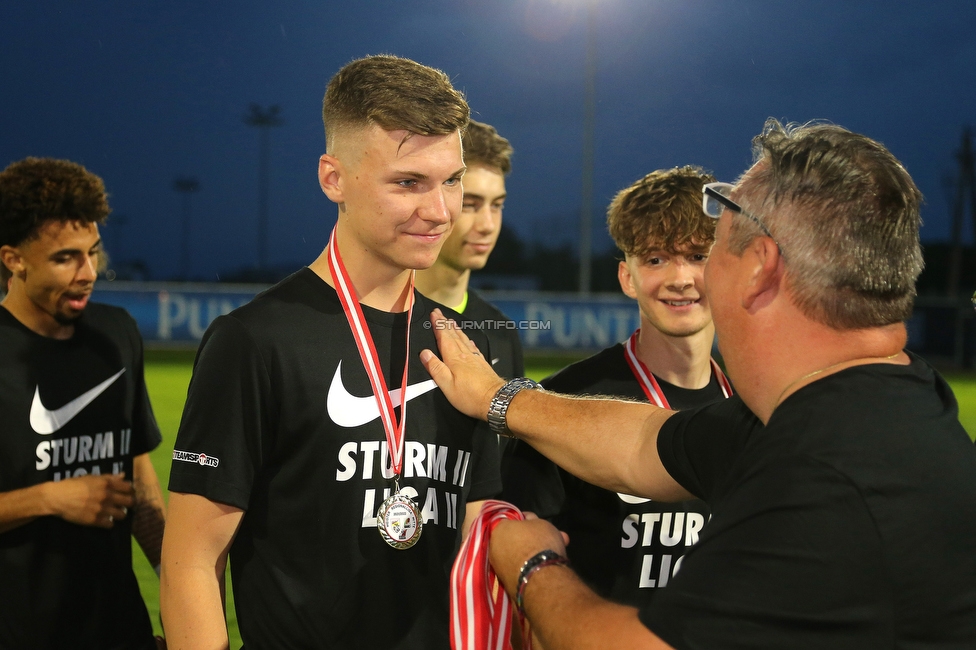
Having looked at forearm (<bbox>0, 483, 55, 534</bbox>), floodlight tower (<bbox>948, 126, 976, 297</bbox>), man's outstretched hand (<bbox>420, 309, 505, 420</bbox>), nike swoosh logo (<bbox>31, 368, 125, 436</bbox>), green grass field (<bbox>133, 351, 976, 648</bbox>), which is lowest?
green grass field (<bbox>133, 351, 976, 648</bbox>)

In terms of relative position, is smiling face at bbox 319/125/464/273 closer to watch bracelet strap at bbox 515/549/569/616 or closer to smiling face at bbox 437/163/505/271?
watch bracelet strap at bbox 515/549/569/616

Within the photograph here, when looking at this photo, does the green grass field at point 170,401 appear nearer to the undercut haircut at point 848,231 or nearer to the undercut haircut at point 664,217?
the undercut haircut at point 664,217

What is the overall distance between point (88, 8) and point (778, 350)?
6854 cm

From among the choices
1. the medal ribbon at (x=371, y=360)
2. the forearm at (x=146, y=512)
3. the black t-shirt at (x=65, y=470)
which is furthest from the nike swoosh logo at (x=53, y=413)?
the medal ribbon at (x=371, y=360)

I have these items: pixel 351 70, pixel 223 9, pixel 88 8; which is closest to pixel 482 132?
pixel 351 70

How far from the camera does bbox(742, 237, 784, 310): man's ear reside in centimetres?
182

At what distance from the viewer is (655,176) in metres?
3.32

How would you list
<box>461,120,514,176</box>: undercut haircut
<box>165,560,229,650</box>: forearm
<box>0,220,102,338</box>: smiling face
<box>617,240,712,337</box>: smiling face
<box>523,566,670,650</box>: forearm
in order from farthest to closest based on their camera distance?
<box>461,120,514,176</box>: undercut haircut < <box>0,220,102,338</box>: smiling face < <box>617,240,712,337</box>: smiling face < <box>165,560,229,650</box>: forearm < <box>523,566,670,650</box>: forearm

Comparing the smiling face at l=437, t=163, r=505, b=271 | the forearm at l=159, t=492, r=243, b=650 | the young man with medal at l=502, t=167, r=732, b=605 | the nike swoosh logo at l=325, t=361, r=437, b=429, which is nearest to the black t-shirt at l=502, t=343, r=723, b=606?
the young man with medal at l=502, t=167, r=732, b=605

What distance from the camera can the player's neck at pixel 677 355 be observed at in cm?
305

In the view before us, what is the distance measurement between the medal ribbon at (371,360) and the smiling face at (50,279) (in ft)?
4.59

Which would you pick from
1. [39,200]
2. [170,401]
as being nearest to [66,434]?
[39,200]

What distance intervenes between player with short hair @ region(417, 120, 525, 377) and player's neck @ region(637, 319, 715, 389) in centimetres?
151

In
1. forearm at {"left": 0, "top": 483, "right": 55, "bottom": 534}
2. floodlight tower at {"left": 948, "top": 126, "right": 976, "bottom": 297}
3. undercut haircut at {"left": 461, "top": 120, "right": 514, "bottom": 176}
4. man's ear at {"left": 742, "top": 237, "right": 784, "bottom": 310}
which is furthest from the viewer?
floodlight tower at {"left": 948, "top": 126, "right": 976, "bottom": 297}
